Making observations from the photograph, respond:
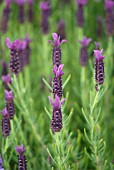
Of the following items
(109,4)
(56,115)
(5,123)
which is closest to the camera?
(56,115)

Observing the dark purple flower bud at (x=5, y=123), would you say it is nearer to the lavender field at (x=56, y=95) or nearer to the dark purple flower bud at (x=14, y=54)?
the lavender field at (x=56, y=95)

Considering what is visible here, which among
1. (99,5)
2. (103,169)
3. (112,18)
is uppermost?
(99,5)

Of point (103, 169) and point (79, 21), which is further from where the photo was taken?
point (79, 21)

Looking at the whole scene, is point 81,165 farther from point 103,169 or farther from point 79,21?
point 79,21

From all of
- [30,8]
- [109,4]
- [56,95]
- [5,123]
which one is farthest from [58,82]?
[30,8]

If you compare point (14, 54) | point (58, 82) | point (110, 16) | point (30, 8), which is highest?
point (30, 8)

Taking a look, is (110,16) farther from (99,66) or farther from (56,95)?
(56,95)

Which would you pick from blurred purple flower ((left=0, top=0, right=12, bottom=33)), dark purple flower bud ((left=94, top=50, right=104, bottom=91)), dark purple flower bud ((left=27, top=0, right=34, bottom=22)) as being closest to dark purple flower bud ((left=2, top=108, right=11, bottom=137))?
dark purple flower bud ((left=94, top=50, right=104, bottom=91))

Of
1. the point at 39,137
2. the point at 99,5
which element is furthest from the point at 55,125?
the point at 99,5
